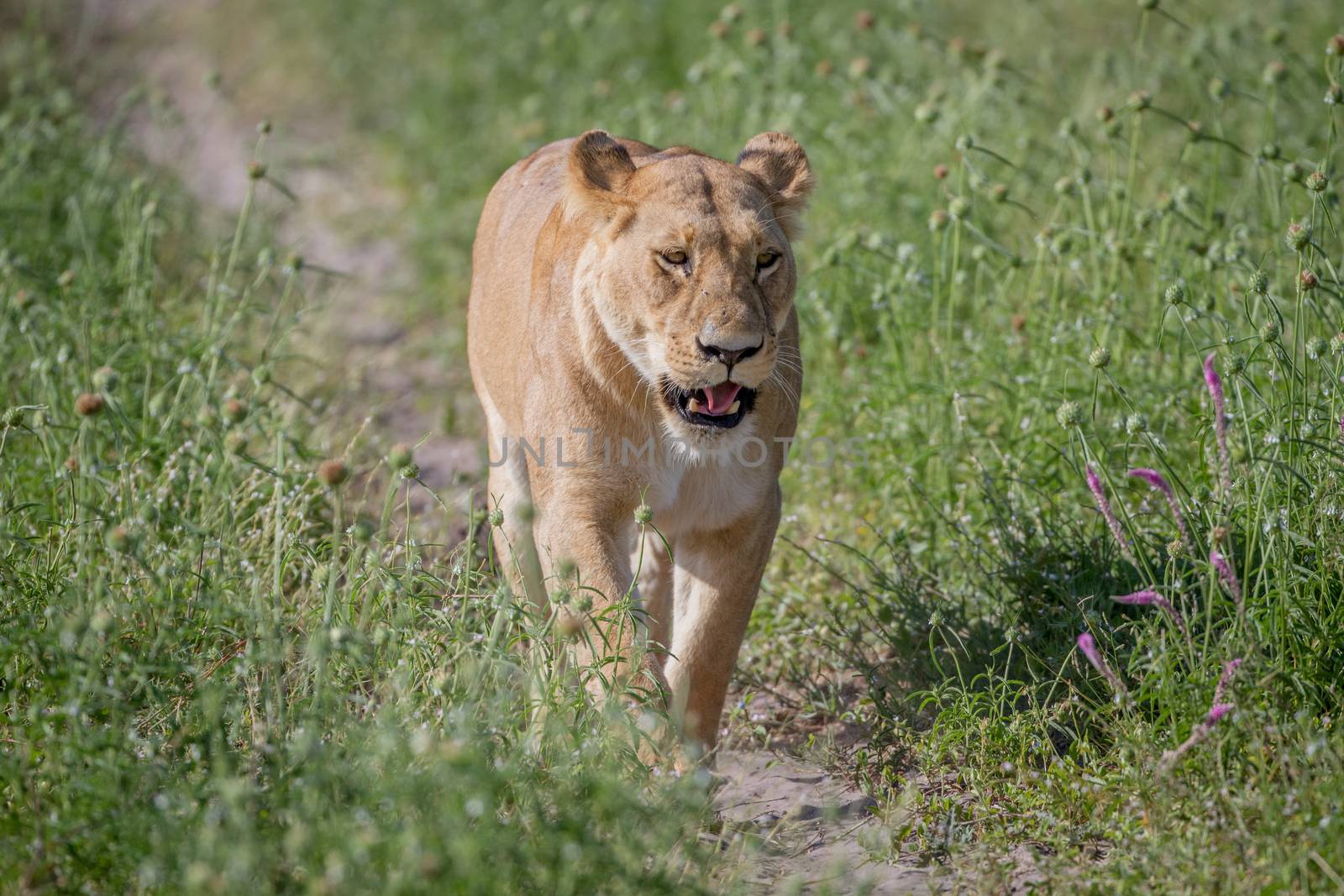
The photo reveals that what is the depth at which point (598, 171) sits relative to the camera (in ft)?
12.7

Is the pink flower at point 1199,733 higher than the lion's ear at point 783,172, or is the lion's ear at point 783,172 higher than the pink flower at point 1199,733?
the lion's ear at point 783,172

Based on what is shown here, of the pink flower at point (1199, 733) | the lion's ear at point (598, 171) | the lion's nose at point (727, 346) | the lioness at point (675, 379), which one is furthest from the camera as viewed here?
the lion's ear at point (598, 171)

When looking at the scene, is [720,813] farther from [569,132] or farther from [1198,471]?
[569,132]

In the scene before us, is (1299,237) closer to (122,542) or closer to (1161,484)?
(1161,484)

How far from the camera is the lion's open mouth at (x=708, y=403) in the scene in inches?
144

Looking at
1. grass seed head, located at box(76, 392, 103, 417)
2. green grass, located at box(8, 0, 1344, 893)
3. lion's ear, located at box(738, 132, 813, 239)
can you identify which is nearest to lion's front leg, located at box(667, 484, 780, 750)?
green grass, located at box(8, 0, 1344, 893)

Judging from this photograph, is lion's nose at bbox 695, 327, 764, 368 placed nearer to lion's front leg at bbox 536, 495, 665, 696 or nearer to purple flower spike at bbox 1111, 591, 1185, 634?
lion's front leg at bbox 536, 495, 665, 696

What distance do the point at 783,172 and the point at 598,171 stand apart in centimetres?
56

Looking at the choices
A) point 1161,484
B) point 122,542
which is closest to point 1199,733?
point 1161,484

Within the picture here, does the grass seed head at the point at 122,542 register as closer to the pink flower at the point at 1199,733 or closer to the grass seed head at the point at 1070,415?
the grass seed head at the point at 1070,415

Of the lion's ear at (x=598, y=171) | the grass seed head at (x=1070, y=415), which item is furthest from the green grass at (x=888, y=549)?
the lion's ear at (x=598, y=171)

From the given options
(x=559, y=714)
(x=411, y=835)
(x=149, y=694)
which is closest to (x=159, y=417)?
(x=149, y=694)

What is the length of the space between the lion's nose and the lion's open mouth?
0.37 ft

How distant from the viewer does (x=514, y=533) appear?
429cm
